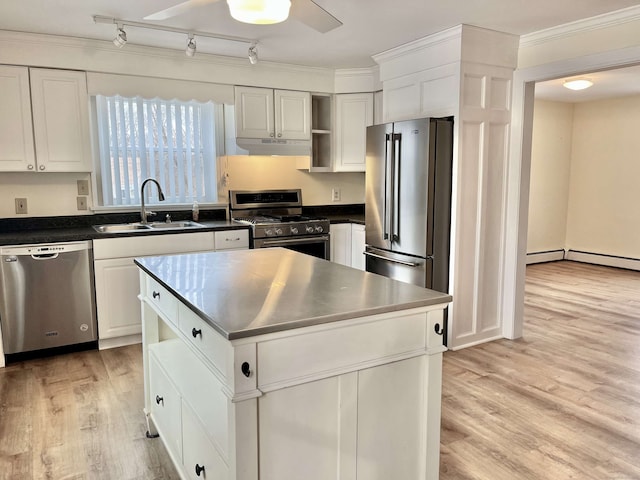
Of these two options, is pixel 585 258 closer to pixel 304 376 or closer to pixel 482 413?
pixel 482 413

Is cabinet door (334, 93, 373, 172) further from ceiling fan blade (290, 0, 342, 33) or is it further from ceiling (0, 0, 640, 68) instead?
ceiling fan blade (290, 0, 342, 33)

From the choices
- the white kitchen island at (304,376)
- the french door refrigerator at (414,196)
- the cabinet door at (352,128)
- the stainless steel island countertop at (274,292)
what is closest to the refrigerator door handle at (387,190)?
the french door refrigerator at (414,196)

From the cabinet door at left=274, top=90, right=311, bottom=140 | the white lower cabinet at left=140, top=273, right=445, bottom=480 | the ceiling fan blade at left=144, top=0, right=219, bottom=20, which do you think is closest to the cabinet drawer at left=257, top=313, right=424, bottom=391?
the white lower cabinet at left=140, top=273, right=445, bottom=480

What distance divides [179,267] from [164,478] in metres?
0.93

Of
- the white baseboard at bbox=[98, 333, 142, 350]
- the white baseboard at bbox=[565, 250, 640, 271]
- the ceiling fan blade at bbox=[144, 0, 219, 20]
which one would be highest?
the ceiling fan blade at bbox=[144, 0, 219, 20]

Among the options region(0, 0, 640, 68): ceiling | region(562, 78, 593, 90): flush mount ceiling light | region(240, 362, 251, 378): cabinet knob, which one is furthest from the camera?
region(562, 78, 593, 90): flush mount ceiling light

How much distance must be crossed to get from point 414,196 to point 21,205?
3068mm

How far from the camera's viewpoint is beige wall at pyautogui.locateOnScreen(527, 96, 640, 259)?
6.61m

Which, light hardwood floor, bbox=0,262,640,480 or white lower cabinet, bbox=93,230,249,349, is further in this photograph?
white lower cabinet, bbox=93,230,249,349

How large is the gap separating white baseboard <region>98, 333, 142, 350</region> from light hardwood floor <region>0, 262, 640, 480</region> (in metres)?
0.08

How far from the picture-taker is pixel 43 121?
3627 millimetres

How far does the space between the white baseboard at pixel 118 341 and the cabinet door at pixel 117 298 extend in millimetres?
53

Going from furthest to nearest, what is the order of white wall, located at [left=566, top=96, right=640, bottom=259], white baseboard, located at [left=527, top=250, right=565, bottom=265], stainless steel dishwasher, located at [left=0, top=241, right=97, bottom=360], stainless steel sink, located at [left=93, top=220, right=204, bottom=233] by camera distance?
white baseboard, located at [left=527, top=250, right=565, bottom=265], white wall, located at [left=566, top=96, right=640, bottom=259], stainless steel sink, located at [left=93, top=220, right=204, bottom=233], stainless steel dishwasher, located at [left=0, top=241, right=97, bottom=360]

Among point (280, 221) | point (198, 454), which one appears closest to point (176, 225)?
point (280, 221)
